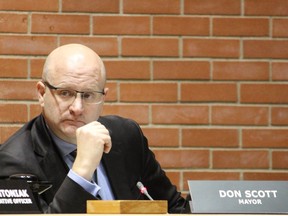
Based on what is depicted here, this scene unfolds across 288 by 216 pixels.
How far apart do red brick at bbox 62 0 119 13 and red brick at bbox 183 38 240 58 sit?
1.25ft

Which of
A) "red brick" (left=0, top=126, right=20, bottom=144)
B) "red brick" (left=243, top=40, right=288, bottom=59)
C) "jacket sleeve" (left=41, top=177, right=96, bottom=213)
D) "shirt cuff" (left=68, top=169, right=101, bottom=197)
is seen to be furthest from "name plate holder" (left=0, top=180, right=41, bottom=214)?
"red brick" (left=243, top=40, right=288, bottom=59)

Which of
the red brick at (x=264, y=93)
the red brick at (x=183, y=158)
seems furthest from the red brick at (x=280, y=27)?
the red brick at (x=183, y=158)

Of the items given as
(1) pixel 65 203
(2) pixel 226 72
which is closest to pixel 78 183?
(1) pixel 65 203

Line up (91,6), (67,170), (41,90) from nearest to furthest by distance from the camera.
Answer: (67,170), (41,90), (91,6)

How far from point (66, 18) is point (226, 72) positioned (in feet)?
2.66

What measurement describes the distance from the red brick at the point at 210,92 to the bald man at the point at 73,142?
71cm

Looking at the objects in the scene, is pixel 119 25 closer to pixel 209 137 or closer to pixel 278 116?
pixel 209 137

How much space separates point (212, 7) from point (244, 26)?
0.18 metres

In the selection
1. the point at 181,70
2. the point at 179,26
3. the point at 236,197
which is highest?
the point at 179,26

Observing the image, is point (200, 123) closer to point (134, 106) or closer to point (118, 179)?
point (134, 106)

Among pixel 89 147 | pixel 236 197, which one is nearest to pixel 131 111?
pixel 89 147

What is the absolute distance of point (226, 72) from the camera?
11.5ft

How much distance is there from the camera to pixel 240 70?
11.5 ft

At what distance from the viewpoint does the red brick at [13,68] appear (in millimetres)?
3381
